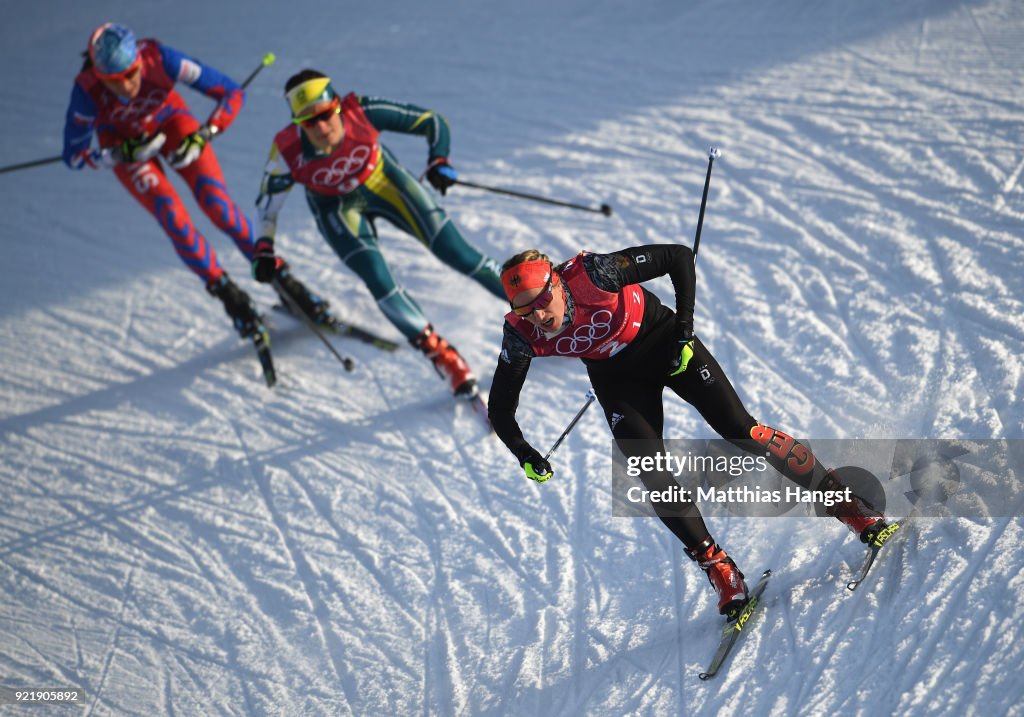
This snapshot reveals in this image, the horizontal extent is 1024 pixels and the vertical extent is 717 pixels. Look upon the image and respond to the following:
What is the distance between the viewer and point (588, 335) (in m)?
3.57

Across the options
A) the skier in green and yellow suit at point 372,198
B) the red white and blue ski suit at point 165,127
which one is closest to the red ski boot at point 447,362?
the skier in green and yellow suit at point 372,198

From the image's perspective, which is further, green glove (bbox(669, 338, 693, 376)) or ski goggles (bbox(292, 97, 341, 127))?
ski goggles (bbox(292, 97, 341, 127))

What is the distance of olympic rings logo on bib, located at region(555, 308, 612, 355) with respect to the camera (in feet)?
11.6

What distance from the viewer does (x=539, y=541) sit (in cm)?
464

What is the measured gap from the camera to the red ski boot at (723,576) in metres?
3.74

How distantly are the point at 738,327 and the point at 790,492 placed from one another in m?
1.22

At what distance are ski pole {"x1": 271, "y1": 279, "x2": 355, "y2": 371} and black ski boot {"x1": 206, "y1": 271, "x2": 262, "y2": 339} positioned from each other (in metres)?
0.21

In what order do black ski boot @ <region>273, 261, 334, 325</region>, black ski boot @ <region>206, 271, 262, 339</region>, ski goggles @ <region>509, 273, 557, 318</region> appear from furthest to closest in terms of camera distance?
black ski boot @ <region>273, 261, 334, 325</region>, black ski boot @ <region>206, 271, 262, 339</region>, ski goggles @ <region>509, 273, 557, 318</region>

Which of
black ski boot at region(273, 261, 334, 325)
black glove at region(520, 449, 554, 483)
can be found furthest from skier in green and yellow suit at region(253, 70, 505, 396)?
black glove at region(520, 449, 554, 483)

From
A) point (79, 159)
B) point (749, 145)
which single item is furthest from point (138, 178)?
point (749, 145)

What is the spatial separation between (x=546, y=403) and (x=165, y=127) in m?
2.79

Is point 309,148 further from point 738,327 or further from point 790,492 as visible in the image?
point 790,492

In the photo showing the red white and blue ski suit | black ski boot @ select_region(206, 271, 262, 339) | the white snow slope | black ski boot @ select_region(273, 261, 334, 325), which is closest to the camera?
the white snow slope

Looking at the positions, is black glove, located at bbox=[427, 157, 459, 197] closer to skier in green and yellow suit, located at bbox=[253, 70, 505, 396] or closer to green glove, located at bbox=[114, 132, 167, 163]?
skier in green and yellow suit, located at bbox=[253, 70, 505, 396]
